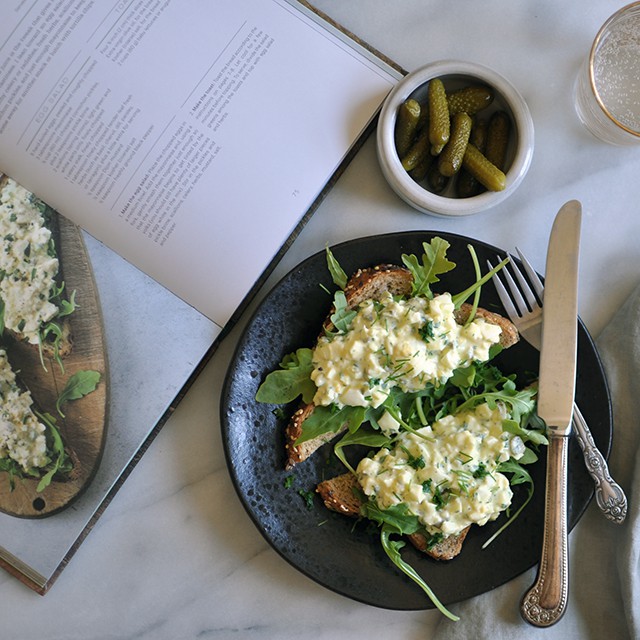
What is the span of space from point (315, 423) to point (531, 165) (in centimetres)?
74

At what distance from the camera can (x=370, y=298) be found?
1.38 meters

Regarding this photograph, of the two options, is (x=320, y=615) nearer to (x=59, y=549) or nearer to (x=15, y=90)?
(x=59, y=549)

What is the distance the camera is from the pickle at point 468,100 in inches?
54.5

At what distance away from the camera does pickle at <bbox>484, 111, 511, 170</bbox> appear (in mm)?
1401

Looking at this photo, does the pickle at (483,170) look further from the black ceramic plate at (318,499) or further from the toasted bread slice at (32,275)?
the toasted bread slice at (32,275)

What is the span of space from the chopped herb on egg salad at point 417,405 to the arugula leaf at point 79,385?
0.35 meters

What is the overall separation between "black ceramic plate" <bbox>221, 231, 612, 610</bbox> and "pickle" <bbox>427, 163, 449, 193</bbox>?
0.13 metres

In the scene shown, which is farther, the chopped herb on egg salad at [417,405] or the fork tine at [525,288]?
the fork tine at [525,288]

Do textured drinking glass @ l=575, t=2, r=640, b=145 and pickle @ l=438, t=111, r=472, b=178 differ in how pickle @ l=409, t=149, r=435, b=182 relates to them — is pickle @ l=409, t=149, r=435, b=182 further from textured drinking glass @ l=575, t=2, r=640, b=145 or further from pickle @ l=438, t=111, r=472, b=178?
textured drinking glass @ l=575, t=2, r=640, b=145

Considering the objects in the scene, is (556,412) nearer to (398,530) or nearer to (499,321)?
(499,321)

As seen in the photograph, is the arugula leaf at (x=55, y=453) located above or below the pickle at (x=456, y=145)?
below

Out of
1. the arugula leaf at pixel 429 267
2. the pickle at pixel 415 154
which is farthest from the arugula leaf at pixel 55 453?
the pickle at pixel 415 154

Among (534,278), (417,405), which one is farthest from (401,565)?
(534,278)

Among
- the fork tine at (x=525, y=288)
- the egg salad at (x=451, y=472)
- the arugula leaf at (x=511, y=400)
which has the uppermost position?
the fork tine at (x=525, y=288)
